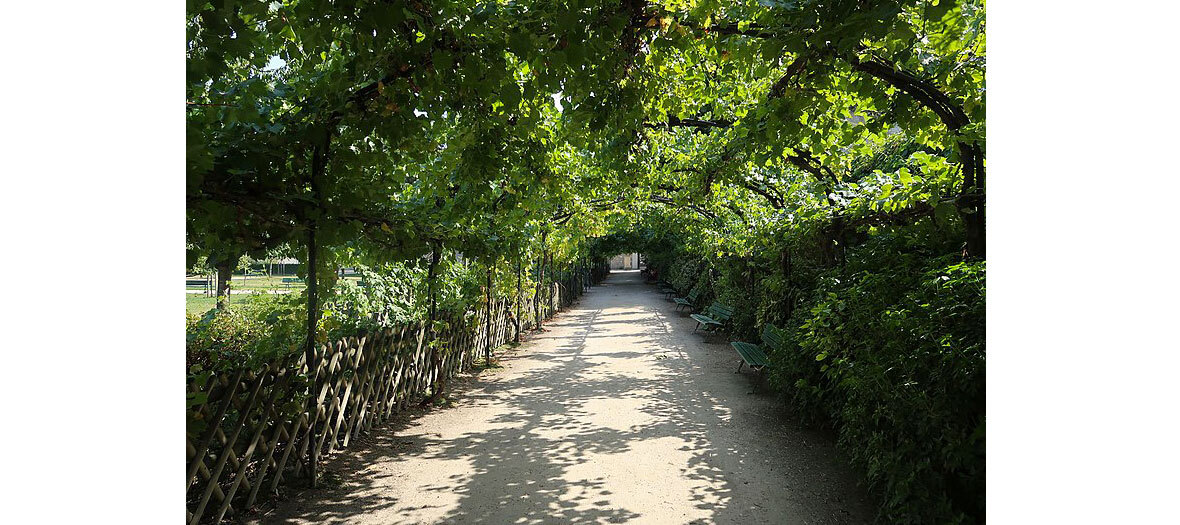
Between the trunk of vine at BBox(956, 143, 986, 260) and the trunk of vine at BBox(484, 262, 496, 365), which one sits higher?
the trunk of vine at BBox(956, 143, 986, 260)

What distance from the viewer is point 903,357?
3299 mm

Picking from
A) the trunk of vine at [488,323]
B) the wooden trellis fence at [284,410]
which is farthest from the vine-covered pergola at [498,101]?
the trunk of vine at [488,323]

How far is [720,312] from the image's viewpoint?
1232 centimetres

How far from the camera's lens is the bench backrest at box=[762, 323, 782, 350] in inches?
264

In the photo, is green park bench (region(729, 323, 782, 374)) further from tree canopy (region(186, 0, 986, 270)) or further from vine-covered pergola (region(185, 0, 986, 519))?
tree canopy (region(186, 0, 986, 270))

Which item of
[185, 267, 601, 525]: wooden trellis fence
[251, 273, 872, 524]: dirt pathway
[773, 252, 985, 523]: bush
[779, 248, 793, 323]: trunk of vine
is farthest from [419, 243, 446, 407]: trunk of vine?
[773, 252, 985, 523]: bush

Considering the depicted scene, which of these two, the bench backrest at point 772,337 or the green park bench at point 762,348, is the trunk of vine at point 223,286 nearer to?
the bench backrest at point 772,337

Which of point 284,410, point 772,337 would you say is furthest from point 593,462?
point 772,337

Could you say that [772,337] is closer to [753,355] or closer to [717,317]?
[753,355]

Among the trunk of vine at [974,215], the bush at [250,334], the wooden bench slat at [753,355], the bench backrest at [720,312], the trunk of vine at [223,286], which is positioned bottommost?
the wooden bench slat at [753,355]

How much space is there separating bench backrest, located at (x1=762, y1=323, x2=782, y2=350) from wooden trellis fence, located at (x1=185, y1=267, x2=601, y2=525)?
4.18 metres

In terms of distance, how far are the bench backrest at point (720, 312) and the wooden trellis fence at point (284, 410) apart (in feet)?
22.2

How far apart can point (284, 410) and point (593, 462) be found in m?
2.48

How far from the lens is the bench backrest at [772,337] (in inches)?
264
